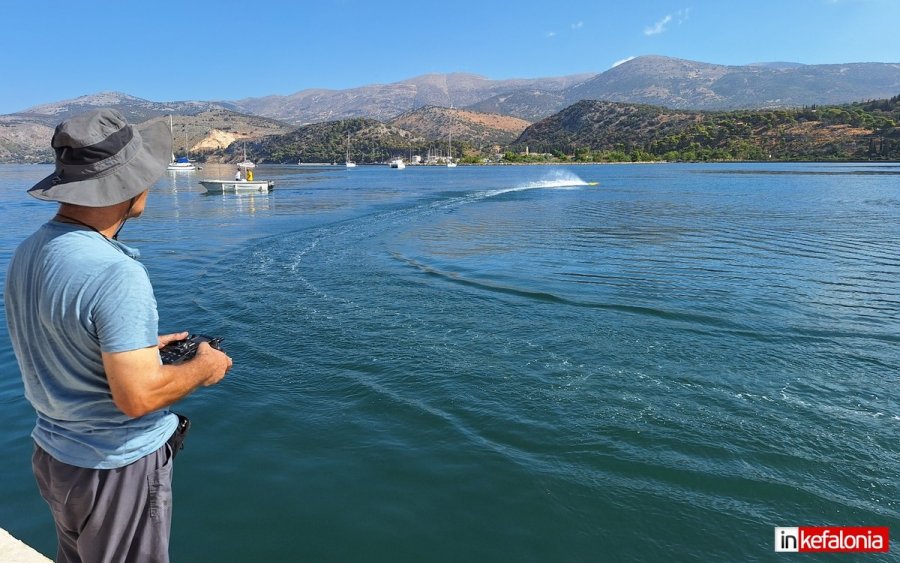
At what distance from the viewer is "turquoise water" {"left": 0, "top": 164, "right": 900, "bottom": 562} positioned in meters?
5.98

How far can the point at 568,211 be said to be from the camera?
39.1 m

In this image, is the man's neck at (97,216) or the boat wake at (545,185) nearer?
the man's neck at (97,216)

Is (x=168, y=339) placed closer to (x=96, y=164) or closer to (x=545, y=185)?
(x=96, y=164)

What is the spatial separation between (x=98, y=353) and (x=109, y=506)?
0.85 m

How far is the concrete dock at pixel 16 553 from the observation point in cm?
416

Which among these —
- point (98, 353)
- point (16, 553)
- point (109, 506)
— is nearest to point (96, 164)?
point (98, 353)

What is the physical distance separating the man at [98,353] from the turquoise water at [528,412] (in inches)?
115

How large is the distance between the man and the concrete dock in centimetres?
141

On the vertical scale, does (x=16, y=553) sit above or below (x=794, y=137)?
Answer: below

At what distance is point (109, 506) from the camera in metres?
2.98

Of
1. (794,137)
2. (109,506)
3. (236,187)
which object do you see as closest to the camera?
(109,506)

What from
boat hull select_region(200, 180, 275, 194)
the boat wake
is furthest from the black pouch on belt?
boat hull select_region(200, 180, 275, 194)

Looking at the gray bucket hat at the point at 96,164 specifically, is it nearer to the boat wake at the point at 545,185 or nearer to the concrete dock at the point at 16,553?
the concrete dock at the point at 16,553

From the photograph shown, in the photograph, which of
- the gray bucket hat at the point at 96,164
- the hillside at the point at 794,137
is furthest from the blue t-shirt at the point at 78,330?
the hillside at the point at 794,137
